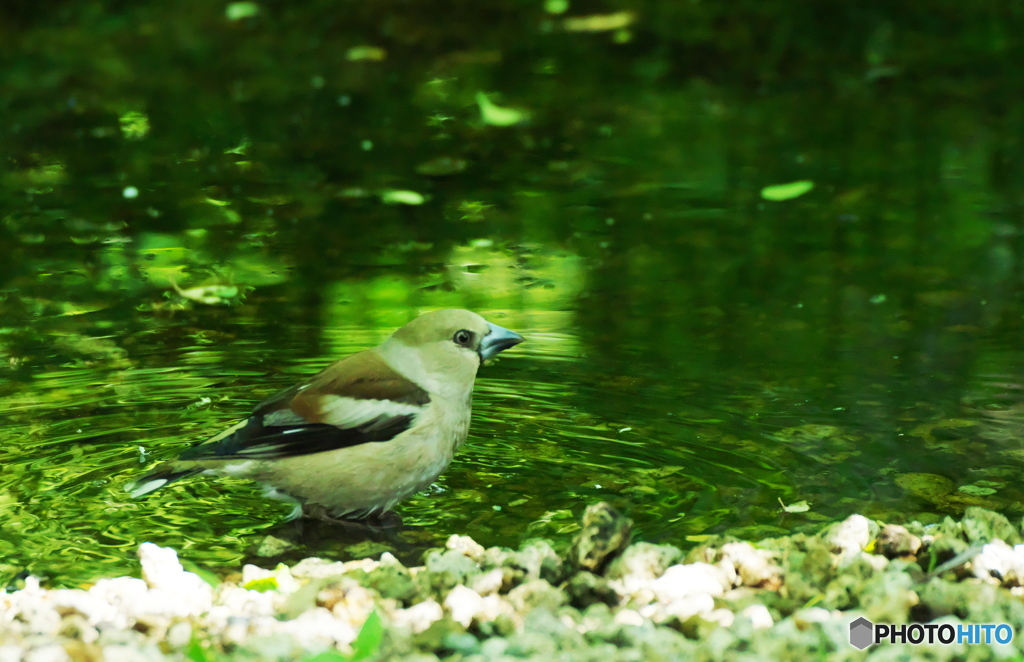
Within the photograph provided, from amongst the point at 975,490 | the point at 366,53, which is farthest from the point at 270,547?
the point at 366,53

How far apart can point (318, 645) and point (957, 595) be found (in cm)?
148

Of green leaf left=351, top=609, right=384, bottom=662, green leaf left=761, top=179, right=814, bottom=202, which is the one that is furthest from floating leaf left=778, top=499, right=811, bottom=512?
green leaf left=761, top=179, right=814, bottom=202

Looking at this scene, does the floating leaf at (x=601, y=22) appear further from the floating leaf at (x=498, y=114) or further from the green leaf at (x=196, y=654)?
the green leaf at (x=196, y=654)

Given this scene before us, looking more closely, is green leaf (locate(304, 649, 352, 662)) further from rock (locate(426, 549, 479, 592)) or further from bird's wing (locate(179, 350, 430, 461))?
bird's wing (locate(179, 350, 430, 461))

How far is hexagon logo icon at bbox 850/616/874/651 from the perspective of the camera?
2846 mm

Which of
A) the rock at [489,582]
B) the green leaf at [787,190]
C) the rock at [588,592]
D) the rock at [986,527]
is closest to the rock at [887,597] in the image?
the rock at [986,527]

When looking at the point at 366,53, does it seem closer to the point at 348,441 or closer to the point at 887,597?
the point at 348,441

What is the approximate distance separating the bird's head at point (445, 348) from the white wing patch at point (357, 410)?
0.16 m

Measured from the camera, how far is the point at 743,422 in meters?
4.60

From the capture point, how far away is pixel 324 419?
3791 millimetres

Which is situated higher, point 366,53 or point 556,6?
point 556,6

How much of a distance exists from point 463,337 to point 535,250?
134 inches

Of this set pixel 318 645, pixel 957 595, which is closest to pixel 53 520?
pixel 318 645

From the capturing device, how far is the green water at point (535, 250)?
410 centimetres
